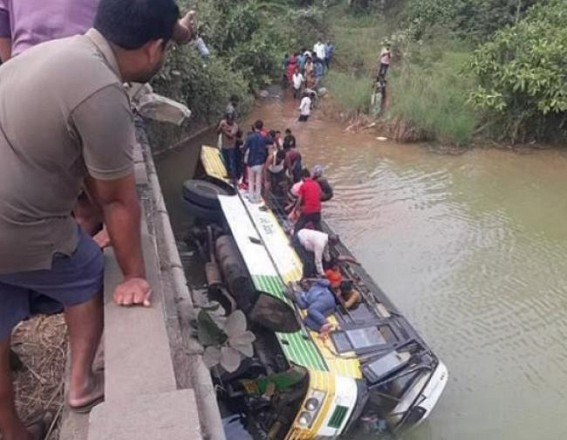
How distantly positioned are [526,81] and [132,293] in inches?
640

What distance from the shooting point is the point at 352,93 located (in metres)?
18.6

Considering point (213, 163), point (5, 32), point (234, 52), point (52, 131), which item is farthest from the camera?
point (234, 52)

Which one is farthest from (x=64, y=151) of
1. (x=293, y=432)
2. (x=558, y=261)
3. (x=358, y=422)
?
(x=558, y=261)

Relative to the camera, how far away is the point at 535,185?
1493cm

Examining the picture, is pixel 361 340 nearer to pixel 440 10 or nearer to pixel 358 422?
pixel 358 422

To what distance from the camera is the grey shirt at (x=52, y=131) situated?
1.82 m

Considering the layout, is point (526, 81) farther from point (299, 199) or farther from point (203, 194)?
point (203, 194)

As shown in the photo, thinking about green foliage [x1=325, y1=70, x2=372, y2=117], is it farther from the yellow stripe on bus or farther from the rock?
the rock

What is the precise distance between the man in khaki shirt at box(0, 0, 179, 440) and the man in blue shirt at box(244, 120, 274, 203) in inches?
344

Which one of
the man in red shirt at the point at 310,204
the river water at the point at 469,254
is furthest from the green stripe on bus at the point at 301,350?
the man in red shirt at the point at 310,204

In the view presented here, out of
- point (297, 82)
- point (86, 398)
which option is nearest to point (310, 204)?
point (86, 398)

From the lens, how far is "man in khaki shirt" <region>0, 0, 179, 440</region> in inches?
72.0

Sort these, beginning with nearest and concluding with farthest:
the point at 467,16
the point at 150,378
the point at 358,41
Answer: the point at 150,378
the point at 467,16
the point at 358,41

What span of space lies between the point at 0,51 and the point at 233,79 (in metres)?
15.5
